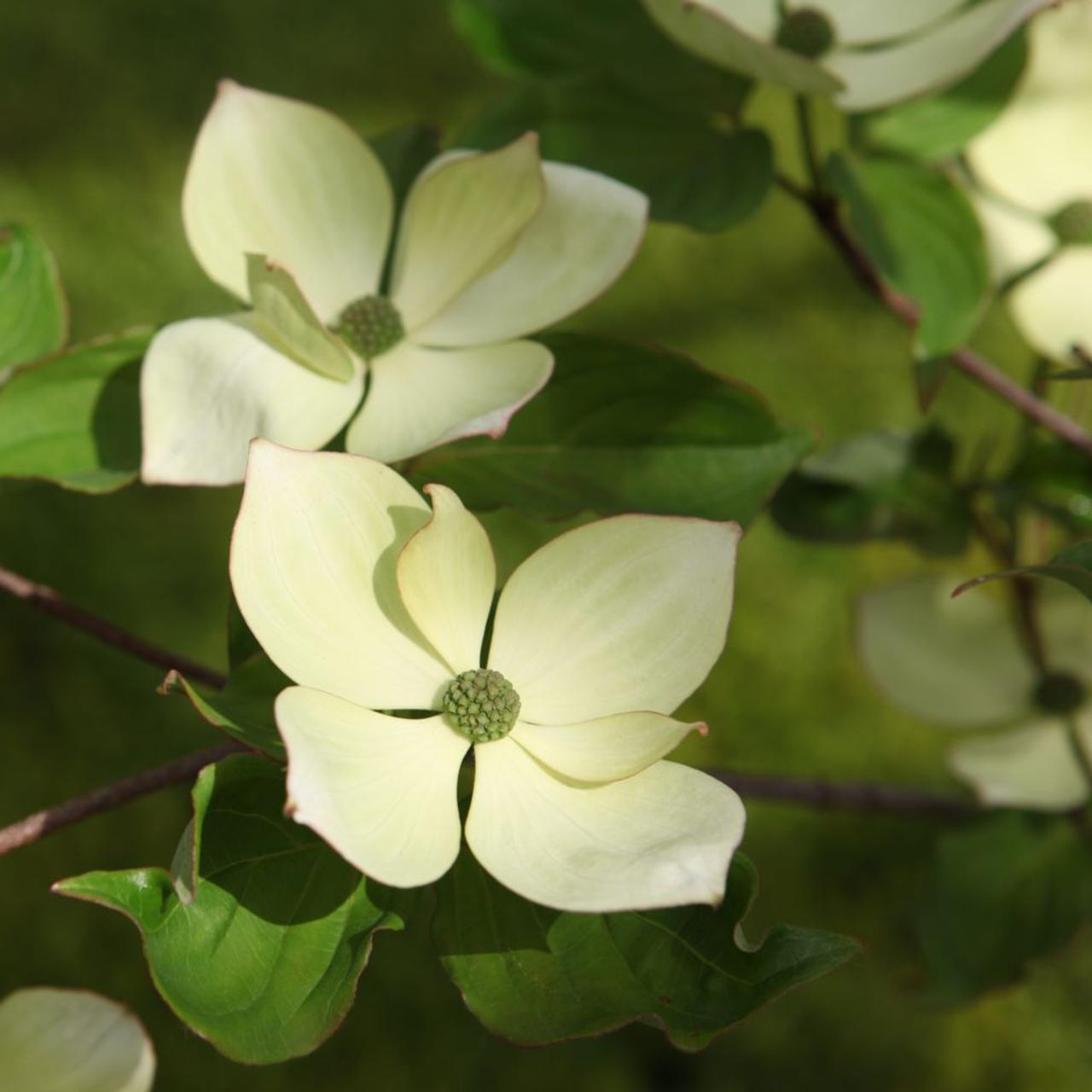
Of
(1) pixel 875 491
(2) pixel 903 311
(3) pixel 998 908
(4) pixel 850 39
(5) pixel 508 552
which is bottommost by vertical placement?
(5) pixel 508 552

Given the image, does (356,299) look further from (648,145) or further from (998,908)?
(998,908)

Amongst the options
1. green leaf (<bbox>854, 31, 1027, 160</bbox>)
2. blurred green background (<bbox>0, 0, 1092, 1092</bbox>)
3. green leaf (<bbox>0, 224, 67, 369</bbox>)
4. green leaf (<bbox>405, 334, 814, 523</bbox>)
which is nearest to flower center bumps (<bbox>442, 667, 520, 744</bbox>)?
green leaf (<bbox>405, 334, 814, 523</bbox>)

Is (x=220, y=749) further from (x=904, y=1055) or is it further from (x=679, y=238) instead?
(x=679, y=238)

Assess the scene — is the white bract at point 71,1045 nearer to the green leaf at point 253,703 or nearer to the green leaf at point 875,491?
the green leaf at point 253,703

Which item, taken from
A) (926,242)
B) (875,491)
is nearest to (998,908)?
(875,491)

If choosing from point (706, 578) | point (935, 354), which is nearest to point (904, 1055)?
point (935, 354)

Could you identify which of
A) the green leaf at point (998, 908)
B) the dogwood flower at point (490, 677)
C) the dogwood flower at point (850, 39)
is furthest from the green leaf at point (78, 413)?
the green leaf at point (998, 908)
